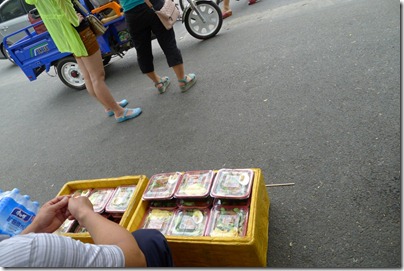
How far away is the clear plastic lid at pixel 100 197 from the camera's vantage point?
2266mm

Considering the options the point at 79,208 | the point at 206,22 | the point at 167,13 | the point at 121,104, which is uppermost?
the point at 167,13

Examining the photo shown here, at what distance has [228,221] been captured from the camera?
1.90 metres

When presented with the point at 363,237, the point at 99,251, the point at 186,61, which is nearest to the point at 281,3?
the point at 186,61

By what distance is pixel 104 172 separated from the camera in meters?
3.25

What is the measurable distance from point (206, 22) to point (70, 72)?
8.07 ft

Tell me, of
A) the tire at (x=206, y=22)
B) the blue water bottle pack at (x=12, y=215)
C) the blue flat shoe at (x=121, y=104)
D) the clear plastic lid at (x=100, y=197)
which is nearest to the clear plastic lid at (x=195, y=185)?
the clear plastic lid at (x=100, y=197)

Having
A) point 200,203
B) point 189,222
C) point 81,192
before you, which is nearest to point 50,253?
point 189,222

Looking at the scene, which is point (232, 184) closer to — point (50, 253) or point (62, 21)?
point (50, 253)

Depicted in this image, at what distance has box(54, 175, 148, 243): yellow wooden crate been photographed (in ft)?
6.51

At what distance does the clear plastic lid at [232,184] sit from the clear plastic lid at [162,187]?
0.29 metres

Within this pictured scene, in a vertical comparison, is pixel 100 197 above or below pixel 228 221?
above

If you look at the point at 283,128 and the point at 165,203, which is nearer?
the point at 165,203

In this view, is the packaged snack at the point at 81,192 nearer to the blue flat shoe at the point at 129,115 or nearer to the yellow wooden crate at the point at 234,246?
the yellow wooden crate at the point at 234,246

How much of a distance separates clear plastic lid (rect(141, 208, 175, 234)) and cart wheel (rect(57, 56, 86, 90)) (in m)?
3.89
